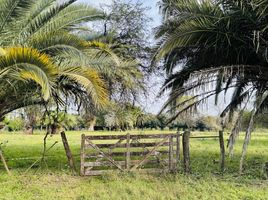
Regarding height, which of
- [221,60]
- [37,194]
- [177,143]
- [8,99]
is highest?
[221,60]

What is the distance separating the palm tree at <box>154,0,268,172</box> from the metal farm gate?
116cm

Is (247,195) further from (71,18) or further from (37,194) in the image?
(71,18)

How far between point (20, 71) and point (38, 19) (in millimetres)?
2189

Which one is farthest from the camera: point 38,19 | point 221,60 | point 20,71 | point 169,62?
point 169,62

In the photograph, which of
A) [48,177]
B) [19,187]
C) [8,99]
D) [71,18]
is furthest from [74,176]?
[71,18]

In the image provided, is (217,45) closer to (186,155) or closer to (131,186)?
(186,155)

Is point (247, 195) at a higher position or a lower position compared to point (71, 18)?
lower

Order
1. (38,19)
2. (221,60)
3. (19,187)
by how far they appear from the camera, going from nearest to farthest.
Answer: (19,187), (38,19), (221,60)

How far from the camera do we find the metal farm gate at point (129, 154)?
34.8ft

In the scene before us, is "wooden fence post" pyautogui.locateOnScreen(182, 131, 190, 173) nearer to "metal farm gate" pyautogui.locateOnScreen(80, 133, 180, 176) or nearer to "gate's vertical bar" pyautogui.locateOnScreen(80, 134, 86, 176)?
"metal farm gate" pyautogui.locateOnScreen(80, 133, 180, 176)

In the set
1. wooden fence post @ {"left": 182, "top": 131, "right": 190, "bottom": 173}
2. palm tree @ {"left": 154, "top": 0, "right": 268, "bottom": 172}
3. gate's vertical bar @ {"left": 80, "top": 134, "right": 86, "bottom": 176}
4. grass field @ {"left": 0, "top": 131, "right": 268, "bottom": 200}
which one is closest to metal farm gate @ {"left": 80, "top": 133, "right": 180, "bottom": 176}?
gate's vertical bar @ {"left": 80, "top": 134, "right": 86, "bottom": 176}

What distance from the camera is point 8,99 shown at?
1029 centimetres

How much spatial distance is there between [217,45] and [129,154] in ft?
12.8

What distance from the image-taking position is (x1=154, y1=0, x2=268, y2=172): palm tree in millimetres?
9539
